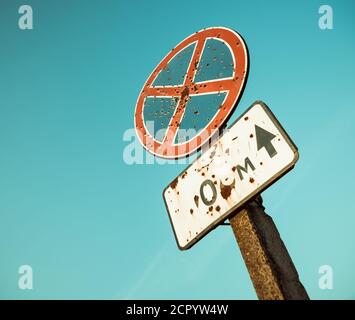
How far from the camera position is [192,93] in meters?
1.41

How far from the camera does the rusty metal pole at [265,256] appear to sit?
0.90m

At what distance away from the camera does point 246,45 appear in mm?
1323

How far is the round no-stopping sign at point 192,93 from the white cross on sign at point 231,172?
153 mm

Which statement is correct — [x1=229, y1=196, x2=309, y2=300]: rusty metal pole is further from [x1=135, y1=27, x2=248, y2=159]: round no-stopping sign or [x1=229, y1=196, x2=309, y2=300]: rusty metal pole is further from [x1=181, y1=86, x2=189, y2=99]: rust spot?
[x1=181, y1=86, x2=189, y2=99]: rust spot

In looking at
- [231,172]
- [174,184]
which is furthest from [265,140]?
[174,184]

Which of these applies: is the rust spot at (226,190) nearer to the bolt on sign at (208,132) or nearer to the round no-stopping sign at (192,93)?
the bolt on sign at (208,132)

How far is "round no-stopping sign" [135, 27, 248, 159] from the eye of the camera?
1248 millimetres

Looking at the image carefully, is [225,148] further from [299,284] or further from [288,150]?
[299,284]

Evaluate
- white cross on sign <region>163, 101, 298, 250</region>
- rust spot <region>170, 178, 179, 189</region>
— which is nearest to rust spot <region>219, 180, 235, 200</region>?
white cross on sign <region>163, 101, 298, 250</region>

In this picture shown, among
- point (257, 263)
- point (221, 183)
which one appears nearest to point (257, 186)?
point (221, 183)

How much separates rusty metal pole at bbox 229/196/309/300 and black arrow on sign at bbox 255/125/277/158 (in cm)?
23

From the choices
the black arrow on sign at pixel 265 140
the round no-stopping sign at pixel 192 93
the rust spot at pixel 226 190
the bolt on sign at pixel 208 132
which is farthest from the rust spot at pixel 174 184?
the black arrow on sign at pixel 265 140

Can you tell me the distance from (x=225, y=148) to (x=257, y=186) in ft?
0.73
